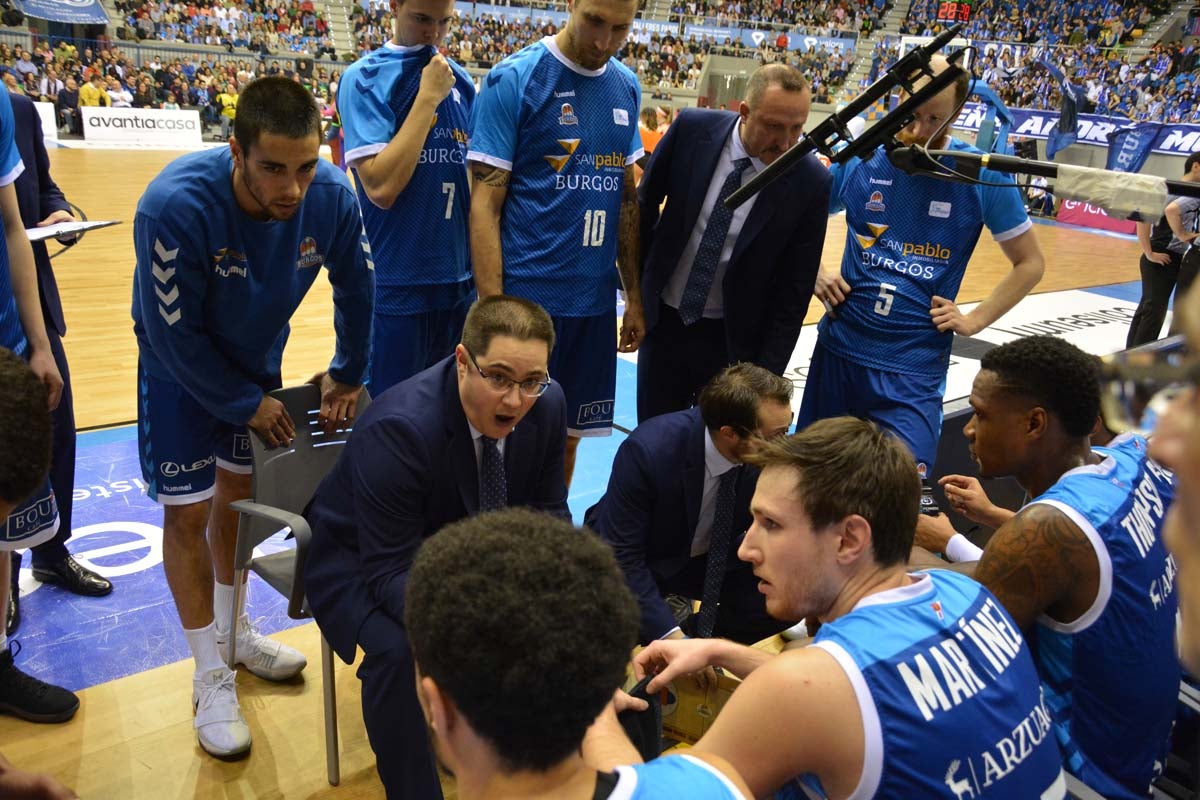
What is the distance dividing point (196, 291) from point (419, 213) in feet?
3.15

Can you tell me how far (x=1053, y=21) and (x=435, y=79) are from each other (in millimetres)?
29006

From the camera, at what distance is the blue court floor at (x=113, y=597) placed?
116 inches

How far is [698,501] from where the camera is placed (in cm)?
271

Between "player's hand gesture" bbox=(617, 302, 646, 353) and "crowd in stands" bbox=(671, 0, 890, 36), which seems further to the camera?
"crowd in stands" bbox=(671, 0, 890, 36)

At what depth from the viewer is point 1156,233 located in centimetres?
649

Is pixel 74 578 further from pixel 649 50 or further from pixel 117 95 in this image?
pixel 649 50

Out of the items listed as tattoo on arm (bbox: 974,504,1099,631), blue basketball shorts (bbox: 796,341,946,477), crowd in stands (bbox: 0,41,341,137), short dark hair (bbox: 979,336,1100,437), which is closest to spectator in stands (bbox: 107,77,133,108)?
crowd in stands (bbox: 0,41,341,137)

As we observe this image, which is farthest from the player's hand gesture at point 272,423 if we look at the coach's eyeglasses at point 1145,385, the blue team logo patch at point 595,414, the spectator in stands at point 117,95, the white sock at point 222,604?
the spectator in stands at point 117,95

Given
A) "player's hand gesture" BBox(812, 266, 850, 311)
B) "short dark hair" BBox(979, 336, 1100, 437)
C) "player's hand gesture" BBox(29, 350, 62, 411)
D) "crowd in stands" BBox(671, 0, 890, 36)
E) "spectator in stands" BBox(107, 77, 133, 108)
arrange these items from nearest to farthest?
Result: "short dark hair" BBox(979, 336, 1100, 437) → "player's hand gesture" BBox(29, 350, 62, 411) → "player's hand gesture" BBox(812, 266, 850, 311) → "spectator in stands" BBox(107, 77, 133, 108) → "crowd in stands" BBox(671, 0, 890, 36)

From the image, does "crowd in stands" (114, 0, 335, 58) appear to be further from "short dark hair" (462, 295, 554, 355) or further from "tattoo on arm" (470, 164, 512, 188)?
"short dark hair" (462, 295, 554, 355)

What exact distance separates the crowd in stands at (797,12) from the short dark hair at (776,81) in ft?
87.9

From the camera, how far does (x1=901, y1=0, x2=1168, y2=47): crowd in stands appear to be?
25297 mm

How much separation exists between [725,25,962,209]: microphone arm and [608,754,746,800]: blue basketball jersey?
1.47m

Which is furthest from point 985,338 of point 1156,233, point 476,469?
point 476,469
